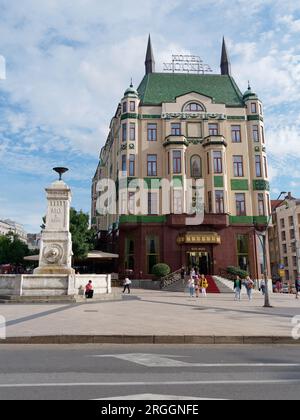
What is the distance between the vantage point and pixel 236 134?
43.6 m

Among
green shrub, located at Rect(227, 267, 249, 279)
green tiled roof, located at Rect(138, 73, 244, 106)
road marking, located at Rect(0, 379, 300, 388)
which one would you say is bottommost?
road marking, located at Rect(0, 379, 300, 388)

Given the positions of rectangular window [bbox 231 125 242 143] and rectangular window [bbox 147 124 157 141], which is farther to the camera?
rectangular window [bbox 231 125 242 143]

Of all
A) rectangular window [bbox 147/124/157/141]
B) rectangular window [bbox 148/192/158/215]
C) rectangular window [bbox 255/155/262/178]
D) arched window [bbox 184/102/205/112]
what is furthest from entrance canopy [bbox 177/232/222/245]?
arched window [bbox 184/102/205/112]

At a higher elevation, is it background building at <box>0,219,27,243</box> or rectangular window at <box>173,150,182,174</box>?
background building at <box>0,219,27,243</box>

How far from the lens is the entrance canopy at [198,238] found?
37.8 meters

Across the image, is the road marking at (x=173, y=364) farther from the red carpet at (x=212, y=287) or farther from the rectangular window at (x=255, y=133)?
the rectangular window at (x=255, y=133)

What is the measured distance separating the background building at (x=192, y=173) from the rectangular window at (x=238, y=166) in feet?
0.38

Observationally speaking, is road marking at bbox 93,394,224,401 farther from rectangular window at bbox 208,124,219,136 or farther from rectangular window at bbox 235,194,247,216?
rectangular window at bbox 208,124,219,136

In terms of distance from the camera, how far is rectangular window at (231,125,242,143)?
43.4m

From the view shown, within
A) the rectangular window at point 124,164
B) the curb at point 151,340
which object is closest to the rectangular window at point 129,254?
the rectangular window at point 124,164

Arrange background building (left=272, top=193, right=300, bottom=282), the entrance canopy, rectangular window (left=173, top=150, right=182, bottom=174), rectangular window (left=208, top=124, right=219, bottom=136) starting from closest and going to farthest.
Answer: the entrance canopy < rectangular window (left=173, top=150, right=182, bottom=174) < rectangular window (left=208, top=124, right=219, bottom=136) < background building (left=272, top=193, right=300, bottom=282)

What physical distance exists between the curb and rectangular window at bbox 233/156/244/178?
1354 inches

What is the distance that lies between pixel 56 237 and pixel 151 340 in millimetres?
14187

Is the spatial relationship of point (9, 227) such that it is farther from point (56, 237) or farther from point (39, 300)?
point (39, 300)
